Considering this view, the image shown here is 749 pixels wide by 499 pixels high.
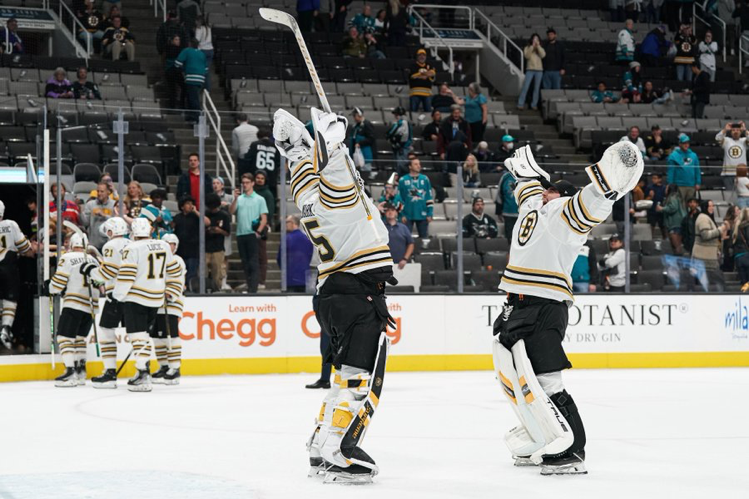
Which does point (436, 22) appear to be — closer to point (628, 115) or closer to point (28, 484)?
point (628, 115)

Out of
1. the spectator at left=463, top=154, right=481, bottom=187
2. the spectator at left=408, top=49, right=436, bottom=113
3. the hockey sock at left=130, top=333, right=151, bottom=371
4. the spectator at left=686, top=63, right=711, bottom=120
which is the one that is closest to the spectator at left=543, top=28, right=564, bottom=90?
the spectator at left=686, top=63, right=711, bottom=120

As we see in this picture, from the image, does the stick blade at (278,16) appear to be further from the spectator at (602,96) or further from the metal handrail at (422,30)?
the metal handrail at (422,30)

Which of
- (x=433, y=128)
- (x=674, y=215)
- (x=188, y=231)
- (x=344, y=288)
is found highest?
(x=433, y=128)

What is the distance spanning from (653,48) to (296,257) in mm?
10889

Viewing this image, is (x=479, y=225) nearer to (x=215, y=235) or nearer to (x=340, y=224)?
(x=215, y=235)

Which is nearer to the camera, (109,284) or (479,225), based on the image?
(109,284)

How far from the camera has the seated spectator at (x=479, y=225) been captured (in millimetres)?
12070

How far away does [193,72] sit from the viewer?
14.8 meters

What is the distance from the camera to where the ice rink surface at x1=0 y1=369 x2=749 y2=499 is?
4918 mm

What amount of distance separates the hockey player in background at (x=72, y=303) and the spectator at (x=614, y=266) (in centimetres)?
563

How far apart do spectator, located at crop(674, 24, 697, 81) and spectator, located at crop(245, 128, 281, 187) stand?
34.4ft

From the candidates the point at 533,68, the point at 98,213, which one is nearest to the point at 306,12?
the point at 533,68

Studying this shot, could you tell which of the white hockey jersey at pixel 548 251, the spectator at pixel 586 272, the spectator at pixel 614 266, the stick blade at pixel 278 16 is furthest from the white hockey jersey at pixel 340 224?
the spectator at pixel 614 266

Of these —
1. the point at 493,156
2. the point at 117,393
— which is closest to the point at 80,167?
the point at 117,393
